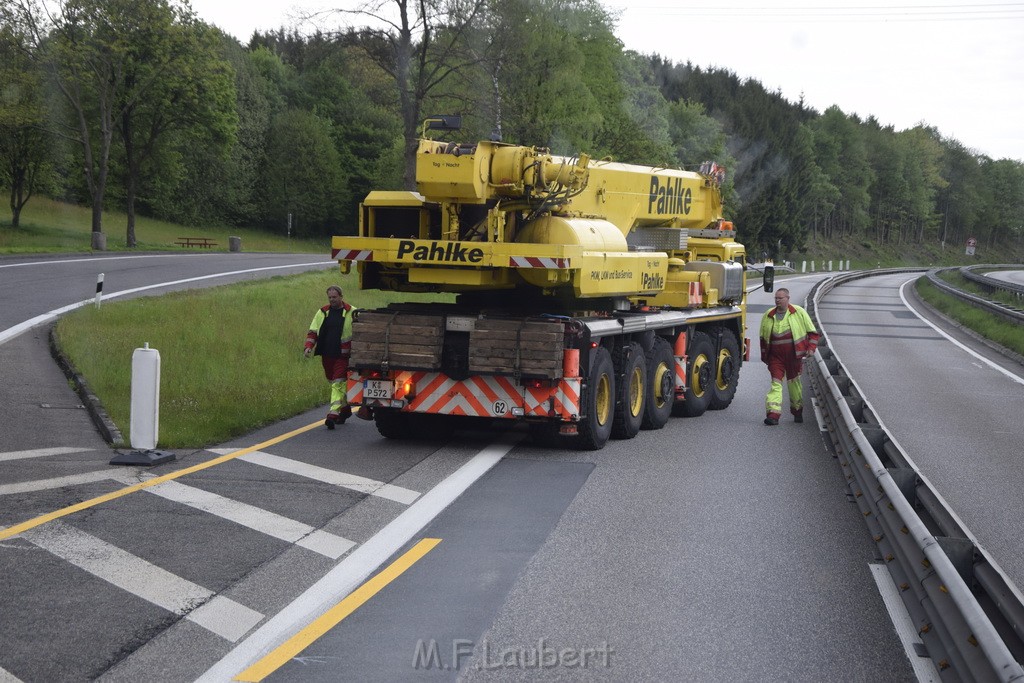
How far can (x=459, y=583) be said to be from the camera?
23.8 ft

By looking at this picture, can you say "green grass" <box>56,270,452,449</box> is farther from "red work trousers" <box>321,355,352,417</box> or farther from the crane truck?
the crane truck

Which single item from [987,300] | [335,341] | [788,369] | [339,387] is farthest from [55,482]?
[987,300]

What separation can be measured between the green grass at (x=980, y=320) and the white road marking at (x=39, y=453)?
22.2 metres

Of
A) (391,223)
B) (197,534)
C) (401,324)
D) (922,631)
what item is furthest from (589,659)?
(391,223)

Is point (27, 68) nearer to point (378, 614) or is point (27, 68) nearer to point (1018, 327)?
point (1018, 327)

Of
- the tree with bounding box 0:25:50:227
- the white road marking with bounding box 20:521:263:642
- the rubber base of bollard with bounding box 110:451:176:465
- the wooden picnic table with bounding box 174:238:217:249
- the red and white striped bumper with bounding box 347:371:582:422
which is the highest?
the tree with bounding box 0:25:50:227

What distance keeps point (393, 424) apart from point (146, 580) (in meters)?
6.07

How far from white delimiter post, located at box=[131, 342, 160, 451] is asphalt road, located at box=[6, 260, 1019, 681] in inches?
17.2

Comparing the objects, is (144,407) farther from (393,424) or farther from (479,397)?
(479,397)

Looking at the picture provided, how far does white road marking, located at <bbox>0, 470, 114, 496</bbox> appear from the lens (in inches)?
372

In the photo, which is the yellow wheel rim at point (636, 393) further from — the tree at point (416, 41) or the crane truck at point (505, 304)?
the tree at point (416, 41)

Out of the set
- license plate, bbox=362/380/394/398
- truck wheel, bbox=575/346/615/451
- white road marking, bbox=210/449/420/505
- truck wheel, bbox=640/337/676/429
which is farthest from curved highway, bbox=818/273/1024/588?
license plate, bbox=362/380/394/398

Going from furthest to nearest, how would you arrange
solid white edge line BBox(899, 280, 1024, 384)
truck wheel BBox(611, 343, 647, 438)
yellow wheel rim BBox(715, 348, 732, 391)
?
solid white edge line BBox(899, 280, 1024, 384) → yellow wheel rim BBox(715, 348, 732, 391) → truck wheel BBox(611, 343, 647, 438)

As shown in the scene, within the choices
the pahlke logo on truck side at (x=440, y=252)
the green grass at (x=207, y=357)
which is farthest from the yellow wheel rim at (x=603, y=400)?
the green grass at (x=207, y=357)
